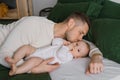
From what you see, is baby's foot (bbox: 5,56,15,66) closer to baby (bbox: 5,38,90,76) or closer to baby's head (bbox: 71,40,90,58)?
baby (bbox: 5,38,90,76)

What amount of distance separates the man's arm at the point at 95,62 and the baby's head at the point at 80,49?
0.16 feet

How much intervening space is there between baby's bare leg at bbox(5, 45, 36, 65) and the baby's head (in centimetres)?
30

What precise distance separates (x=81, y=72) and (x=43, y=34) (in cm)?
43

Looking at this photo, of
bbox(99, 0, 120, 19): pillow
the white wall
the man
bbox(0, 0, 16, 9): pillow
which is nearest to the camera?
the man

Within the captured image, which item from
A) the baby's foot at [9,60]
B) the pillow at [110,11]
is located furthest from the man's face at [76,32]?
the baby's foot at [9,60]

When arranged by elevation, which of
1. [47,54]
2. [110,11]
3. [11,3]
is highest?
[110,11]

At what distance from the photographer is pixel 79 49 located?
1.79 m

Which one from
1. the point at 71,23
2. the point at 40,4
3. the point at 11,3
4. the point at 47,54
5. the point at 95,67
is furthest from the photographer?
the point at 11,3

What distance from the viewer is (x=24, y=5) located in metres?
3.47

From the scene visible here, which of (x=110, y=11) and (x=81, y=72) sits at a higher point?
(x=110, y=11)

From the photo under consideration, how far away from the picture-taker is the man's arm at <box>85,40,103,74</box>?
1556 mm

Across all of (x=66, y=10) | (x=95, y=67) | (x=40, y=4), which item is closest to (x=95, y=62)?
(x=95, y=67)

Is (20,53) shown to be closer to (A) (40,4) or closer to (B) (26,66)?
(B) (26,66)

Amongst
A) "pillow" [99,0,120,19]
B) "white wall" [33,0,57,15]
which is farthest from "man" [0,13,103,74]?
"white wall" [33,0,57,15]
